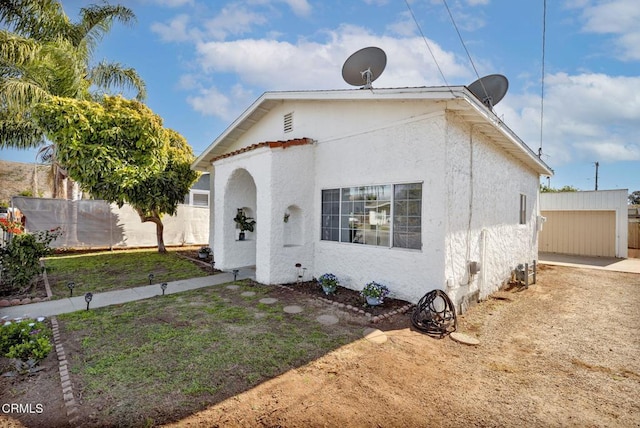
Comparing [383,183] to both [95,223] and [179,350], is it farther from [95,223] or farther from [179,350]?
[95,223]

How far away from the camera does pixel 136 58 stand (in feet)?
49.0

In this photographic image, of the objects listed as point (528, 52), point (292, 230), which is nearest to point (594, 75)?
point (528, 52)

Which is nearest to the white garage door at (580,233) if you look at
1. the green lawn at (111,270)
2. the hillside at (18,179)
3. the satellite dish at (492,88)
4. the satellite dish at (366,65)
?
the satellite dish at (492,88)

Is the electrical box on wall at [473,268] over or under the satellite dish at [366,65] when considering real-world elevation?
under

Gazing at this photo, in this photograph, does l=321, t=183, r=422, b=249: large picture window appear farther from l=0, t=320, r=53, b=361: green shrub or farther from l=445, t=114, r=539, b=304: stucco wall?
l=0, t=320, r=53, b=361: green shrub

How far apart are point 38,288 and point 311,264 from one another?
750 cm

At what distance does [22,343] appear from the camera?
4.26m

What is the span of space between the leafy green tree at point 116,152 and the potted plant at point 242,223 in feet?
12.9

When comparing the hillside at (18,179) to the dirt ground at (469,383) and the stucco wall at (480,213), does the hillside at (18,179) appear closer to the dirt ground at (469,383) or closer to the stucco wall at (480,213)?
the dirt ground at (469,383)

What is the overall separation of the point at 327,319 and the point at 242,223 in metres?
5.87

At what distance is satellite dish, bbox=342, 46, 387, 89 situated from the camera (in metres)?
8.10

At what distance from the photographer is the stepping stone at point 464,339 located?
5.15 metres

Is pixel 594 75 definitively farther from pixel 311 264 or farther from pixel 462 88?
pixel 311 264

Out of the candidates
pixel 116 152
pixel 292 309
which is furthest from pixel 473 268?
pixel 116 152
